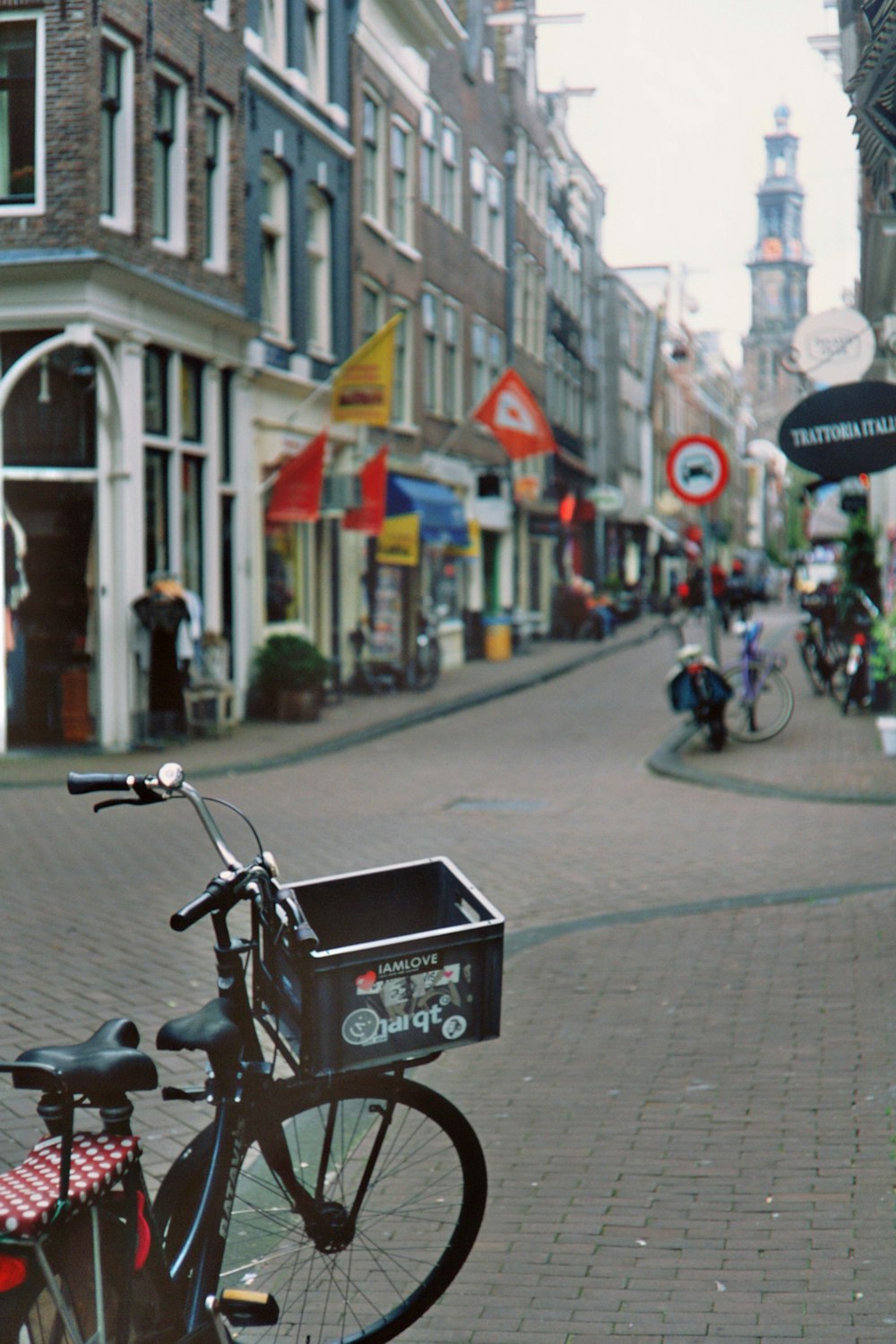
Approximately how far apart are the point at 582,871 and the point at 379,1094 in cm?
666

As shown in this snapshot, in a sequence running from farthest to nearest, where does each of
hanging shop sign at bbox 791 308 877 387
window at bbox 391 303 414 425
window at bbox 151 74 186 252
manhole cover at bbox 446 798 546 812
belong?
window at bbox 391 303 414 425
window at bbox 151 74 186 252
manhole cover at bbox 446 798 546 812
hanging shop sign at bbox 791 308 877 387

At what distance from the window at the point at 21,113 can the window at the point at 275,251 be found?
5645mm

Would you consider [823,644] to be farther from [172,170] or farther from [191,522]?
[172,170]

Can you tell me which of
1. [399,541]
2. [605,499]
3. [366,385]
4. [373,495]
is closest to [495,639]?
[399,541]

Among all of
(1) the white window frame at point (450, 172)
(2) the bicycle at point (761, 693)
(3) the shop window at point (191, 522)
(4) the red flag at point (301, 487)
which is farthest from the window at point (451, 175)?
(2) the bicycle at point (761, 693)

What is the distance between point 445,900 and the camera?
3572 mm

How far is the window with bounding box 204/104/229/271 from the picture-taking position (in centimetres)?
1950

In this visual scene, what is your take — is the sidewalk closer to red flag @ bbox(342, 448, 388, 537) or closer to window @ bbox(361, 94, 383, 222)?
red flag @ bbox(342, 448, 388, 537)

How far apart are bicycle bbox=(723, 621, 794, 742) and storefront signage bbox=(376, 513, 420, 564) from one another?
7485 mm

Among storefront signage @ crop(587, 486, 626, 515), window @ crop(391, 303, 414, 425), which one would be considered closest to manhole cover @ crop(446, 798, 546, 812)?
window @ crop(391, 303, 414, 425)

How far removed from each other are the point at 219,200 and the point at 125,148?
2773 millimetres

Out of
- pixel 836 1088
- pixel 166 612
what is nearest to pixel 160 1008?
pixel 836 1088

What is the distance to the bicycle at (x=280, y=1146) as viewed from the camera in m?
2.75

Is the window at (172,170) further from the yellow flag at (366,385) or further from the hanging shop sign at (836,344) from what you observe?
the hanging shop sign at (836,344)
